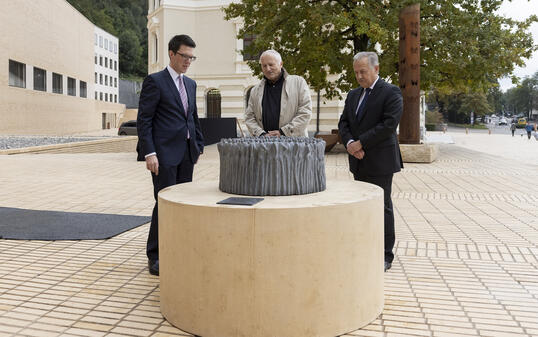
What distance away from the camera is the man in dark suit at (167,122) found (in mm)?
4715

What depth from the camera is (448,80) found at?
21719 millimetres

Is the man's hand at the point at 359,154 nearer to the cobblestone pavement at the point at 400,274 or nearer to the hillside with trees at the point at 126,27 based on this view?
the cobblestone pavement at the point at 400,274

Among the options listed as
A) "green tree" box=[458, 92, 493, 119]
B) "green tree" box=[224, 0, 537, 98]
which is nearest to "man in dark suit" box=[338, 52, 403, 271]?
"green tree" box=[224, 0, 537, 98]

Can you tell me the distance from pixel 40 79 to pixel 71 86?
746cm

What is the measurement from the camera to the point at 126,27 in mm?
102375

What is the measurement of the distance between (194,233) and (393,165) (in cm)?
223

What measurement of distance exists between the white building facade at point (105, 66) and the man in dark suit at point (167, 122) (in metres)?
80.1

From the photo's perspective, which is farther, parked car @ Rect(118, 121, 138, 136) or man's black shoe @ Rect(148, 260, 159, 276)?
parked car @ Rect(118, 121, 138, 136)

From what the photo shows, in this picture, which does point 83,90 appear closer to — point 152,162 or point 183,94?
point 183,94

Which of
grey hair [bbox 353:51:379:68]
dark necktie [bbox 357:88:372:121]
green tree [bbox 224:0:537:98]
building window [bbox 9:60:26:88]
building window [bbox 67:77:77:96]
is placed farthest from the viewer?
building window [bbox 67:77:77:96]

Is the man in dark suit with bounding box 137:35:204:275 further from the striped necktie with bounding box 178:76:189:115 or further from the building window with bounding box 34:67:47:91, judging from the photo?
the building window with bounding box 34:67:47:91

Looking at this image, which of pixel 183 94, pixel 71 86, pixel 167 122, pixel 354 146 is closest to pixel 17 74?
pixel 71 86

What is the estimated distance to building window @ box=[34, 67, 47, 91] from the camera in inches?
1743

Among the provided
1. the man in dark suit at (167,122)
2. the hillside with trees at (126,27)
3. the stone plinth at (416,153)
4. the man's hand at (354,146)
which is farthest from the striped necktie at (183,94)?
the hillside with trees at (126,27)
